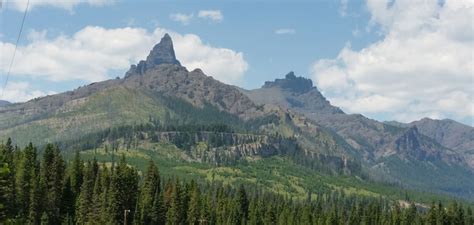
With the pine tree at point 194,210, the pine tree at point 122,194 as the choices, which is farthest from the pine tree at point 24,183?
the pine tree at point 194,210

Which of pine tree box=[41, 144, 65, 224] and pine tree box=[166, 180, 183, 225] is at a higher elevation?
pine tree box=[41, 144, 65, 224]

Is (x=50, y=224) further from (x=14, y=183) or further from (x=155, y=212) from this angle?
(x=155, y=212)

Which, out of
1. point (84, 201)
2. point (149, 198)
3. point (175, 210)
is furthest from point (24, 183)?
point (175, 210)

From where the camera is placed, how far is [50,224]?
14350 centimetres

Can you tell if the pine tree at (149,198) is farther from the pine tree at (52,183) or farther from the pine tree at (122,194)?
the pine tree at (52,183)

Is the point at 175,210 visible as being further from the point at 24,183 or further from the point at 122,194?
the point at 24,183

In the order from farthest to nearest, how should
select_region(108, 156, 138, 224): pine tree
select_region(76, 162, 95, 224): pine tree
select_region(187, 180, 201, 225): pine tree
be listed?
select_region(187, 180, 201, 225): pine tree, select_region(108, 156, 138, 224): pine tree, select_region(76, 162, 95, 224): pine tree

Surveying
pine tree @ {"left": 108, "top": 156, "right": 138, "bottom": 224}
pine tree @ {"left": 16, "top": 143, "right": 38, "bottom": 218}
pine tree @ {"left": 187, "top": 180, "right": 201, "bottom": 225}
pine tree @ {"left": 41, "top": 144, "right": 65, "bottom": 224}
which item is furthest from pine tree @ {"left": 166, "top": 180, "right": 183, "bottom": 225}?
pine tree @ {"left": 16, "top": 143, "right": 38, "bottom": 218}

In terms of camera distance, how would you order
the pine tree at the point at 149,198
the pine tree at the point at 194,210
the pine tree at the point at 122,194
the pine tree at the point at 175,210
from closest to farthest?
1. the pine tree at the point at 122,194
2. the pine tree at the point at 149,198
3. the pine tree at the point at 175,210
4. the pine tree at the point at 194,210

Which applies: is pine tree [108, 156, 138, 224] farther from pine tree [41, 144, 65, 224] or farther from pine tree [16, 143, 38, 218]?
pine tree [16, 143, 38, 218]

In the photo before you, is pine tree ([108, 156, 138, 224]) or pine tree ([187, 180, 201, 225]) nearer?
pine tree ([108, 156, 138, 224])

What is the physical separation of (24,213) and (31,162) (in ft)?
61.6

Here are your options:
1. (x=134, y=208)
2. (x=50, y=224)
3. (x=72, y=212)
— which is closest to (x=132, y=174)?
(x=134, y=208)

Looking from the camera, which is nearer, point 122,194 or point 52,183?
point 52,183
